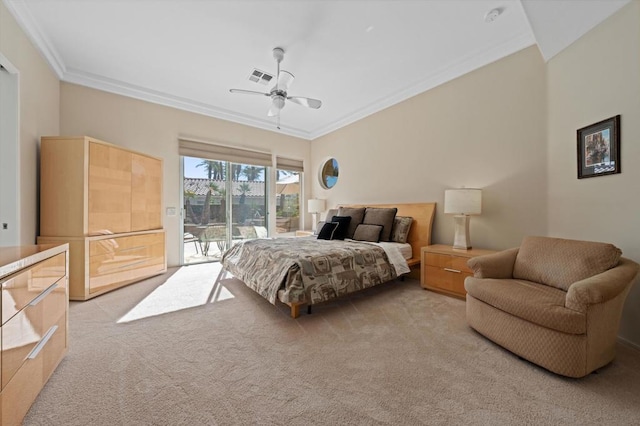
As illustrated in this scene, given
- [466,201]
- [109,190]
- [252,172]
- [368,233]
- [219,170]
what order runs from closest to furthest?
[466,201] < [109,190] < [368,233] < [219,170] < [252,172]

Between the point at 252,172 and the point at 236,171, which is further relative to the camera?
the point at 252,172

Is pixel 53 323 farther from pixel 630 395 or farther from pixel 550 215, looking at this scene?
pixel 550 215

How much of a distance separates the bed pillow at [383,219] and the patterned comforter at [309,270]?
2.11 ft

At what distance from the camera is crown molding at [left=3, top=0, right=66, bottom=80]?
2301 mm

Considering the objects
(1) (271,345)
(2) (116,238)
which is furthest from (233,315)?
(2) (116,238)

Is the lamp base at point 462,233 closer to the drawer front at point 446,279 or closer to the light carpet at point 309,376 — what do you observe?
the drawer front at point 446,279

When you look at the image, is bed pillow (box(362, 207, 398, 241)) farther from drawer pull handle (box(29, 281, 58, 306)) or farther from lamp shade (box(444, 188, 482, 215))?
drawer pull handle (box(29, 281, 58, 306))

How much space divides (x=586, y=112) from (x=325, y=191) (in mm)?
4197

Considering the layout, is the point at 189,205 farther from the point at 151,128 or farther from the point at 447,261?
the point at 447,261

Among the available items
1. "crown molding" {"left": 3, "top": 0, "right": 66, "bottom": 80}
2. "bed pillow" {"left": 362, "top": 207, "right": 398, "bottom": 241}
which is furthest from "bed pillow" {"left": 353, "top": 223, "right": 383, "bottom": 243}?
"crown molding" {"left": 3, "top": 0, "right": 66, "bottom": 80}

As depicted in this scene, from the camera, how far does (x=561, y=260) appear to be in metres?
1.92

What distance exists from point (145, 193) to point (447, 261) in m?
4.23

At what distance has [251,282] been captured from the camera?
2.77 metres

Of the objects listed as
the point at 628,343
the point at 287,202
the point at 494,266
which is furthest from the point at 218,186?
the point at 628,343
